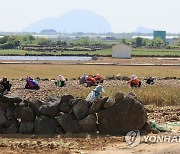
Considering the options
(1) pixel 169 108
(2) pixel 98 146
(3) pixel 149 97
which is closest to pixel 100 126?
(2) pixel 98 146

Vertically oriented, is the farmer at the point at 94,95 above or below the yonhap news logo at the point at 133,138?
above

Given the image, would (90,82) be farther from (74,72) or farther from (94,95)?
(74,72)

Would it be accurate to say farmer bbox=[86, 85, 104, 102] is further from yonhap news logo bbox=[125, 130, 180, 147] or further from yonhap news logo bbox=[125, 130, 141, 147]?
yonhap news logo bbox=[125, 130, 180, 147]

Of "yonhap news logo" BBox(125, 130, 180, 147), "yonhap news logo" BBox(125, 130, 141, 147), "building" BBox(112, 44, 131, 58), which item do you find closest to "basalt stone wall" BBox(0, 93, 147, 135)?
"yonhap news logo" BBox(125, 130, 141, 147)

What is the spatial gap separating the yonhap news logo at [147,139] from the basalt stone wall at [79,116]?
0.50 meters

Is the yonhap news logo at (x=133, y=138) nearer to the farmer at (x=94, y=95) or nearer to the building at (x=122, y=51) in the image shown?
the farmer at (x=94, y=95)

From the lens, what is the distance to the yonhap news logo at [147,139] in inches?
460

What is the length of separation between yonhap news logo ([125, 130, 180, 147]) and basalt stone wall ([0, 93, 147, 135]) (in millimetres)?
496

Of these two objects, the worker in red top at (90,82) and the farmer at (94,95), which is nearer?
the farmer at (94,95)

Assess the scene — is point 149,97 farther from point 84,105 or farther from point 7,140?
point 7,140

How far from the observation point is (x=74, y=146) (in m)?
11.4

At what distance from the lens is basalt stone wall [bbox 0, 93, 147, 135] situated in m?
12.9

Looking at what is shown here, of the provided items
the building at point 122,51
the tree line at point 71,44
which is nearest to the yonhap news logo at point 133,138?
the building at point 122,51

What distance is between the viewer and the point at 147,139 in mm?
12031
